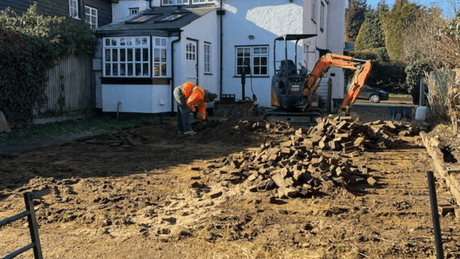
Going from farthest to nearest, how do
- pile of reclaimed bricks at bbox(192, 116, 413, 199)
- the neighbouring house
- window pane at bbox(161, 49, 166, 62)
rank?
1. the neighbouring house
2. window pane at bbox(161, 49, 166, 62)
3. pile of reclaimed bricks at bbox(192, 116, 413, 199)

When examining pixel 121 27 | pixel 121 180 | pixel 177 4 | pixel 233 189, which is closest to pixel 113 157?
pixel 121 180

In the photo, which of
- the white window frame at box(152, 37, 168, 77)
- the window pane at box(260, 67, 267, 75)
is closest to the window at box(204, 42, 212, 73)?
the window pane at box(260, 67, 267, 75)

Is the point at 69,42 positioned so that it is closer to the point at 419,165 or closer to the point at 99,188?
the point at 99,188

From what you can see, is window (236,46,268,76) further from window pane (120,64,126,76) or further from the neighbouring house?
the neighbouring house

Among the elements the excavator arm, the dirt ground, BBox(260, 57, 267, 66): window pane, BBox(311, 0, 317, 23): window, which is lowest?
the dirt ground

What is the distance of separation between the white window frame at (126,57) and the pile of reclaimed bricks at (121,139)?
5.13 m

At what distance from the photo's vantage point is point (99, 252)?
470 centimetres

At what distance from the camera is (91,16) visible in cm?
2445

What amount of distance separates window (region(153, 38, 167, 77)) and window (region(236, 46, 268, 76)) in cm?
425

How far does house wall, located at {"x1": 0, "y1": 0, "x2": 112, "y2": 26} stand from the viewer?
773 inches

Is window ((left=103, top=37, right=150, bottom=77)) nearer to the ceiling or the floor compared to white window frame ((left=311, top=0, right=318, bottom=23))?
nearer to the floor

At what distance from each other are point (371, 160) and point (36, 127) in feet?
34.9

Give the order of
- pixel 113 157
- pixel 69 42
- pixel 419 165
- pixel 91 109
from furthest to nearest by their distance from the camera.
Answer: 1. pixel 91 109
2. pixel 69 42
3. pixel 113 157
4. pixel 419 165

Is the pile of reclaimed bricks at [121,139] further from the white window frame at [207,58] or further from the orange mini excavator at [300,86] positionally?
the white window frame at [207,58]
